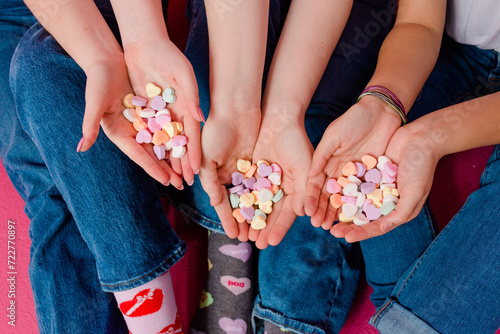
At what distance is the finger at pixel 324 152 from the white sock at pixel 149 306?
42cm

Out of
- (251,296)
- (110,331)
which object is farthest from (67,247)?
(251,296)

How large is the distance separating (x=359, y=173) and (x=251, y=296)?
45cm

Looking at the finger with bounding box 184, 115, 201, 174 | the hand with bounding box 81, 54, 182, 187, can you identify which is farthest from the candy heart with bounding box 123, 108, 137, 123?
the finger with bounding box 184, 115, 201, 174

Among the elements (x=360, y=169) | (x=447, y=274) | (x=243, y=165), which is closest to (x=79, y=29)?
(x=243, y=165)

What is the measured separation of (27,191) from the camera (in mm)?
1139

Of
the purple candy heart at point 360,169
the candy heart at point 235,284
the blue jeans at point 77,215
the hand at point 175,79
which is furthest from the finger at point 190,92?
the candy heart at point 235,284

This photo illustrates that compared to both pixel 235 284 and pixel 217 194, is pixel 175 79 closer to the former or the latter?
pixel 217 194

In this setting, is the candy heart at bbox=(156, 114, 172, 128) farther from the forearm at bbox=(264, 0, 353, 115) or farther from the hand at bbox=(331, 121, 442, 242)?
the hand at bbox=(331, 121, 442, 242)

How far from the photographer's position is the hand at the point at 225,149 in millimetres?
926

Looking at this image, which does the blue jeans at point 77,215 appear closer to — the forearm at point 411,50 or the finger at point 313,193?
the finger at point 313,193

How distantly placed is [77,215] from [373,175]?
0.65 meters

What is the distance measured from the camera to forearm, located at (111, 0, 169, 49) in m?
0.96

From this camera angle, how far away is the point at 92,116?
0.79m

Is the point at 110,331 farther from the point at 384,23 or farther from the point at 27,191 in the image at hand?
the point at 384,23
